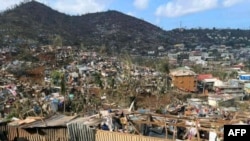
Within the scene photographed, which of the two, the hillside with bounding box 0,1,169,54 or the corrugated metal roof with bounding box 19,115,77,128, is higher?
the hillside with bounding box 0,1,169,54

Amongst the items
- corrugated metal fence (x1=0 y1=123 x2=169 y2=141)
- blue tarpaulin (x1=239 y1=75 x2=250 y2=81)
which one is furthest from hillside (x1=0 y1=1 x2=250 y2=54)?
corrugated metal fence (x1=0 y1=123 x2=169 y2=141)

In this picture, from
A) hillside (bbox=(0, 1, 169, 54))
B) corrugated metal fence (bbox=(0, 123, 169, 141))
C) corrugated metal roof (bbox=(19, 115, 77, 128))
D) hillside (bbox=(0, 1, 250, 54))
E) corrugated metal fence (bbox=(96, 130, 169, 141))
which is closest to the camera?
corrugated metal fence (bbox=(96, 130, 169, 141))

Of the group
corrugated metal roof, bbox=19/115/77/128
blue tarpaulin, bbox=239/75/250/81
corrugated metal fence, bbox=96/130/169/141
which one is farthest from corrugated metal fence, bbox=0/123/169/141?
blue tarpaulin, bbox=239/75/250/81

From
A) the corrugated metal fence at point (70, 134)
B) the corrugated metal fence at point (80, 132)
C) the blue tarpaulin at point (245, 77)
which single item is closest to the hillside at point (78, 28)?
the blue tarpaulin at point (245, 77)

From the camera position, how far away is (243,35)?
536ft

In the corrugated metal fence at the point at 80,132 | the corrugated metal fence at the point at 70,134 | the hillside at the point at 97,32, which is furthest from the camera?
the hillside at the point at 97,32

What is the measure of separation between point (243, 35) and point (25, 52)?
128618 millimetres

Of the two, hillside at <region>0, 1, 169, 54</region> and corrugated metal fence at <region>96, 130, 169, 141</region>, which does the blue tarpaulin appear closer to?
hillside at <region>0, 1, 169, 54</region>

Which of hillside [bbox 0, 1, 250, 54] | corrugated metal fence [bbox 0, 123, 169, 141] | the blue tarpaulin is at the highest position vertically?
hillside [bbox 0, 1, 250, 54]

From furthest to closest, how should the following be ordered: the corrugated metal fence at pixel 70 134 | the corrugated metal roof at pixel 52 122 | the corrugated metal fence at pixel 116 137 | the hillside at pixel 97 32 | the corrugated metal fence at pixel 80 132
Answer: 1. the hillside at pixel 97 32
2. the corrugated metal roof at pixel 52 122
3. the corrugated metal fence at pixel 80 132
4. the corrugated metal fence at pixel 70 134
5. the corrugated metal fence at pixel 116 137

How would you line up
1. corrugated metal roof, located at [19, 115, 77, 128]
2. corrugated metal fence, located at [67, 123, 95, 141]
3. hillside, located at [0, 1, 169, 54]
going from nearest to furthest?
corrugated metal fence, located at [67, 123, 95, 141]
corrugated metal roof, located at [19, 115, 77, 128]
hillside, located at [0, 1, 169, 54]

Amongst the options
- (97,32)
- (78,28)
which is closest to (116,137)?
(78,28)

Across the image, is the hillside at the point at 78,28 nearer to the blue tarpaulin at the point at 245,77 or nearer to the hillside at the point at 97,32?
the hillside at the point at 97,32

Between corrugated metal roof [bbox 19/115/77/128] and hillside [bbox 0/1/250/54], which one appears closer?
corrugated metal roof [bbox 19/115/77/128]
